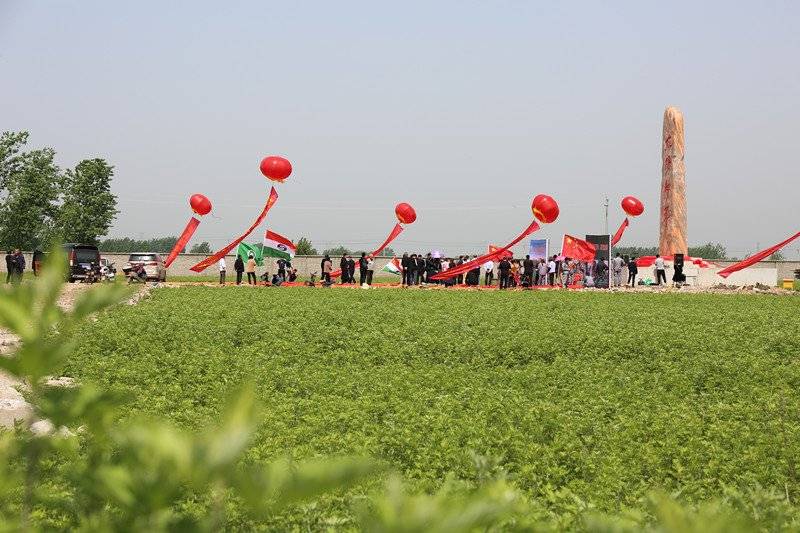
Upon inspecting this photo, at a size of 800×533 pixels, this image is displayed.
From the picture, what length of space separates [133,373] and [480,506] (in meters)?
12.2

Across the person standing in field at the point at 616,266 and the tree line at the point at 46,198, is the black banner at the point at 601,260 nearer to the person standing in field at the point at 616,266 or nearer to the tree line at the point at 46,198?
the person standing in field at the point at 616,266

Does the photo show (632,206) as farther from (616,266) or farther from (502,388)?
(502,388)

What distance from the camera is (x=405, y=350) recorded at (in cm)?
1463

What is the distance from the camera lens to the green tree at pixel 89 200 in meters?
49.2

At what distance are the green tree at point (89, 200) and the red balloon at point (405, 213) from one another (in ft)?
61.1

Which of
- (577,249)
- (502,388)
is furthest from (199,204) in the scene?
(502,388)

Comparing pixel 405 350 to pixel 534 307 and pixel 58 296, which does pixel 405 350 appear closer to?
pixel 534 307

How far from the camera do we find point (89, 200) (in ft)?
163

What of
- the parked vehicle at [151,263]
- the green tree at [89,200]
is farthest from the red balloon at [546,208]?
the green tree at [89,200]

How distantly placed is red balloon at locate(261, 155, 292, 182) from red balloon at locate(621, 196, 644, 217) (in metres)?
14.9

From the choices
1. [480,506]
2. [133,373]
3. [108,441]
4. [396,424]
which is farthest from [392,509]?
[133,373]

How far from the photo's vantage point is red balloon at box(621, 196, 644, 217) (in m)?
38.8

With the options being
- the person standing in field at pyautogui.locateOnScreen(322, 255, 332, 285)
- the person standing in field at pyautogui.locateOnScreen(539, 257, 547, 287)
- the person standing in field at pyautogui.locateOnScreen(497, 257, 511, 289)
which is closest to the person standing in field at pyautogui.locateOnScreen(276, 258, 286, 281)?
the person standing in field at pyautogui.locateOnScreen(322, 255, 332, 285)

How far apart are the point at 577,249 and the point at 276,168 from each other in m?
13.6
